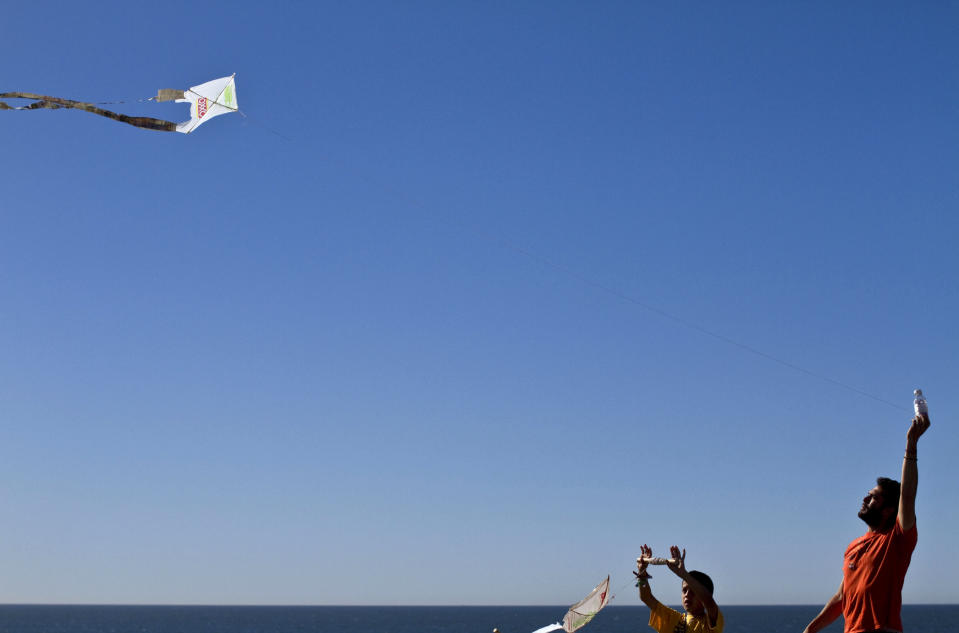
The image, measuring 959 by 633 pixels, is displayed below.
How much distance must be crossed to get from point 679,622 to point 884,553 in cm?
171

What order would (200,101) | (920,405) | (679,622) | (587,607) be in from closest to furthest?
(920,405) → (679,622) → (587,607) → (200,101)

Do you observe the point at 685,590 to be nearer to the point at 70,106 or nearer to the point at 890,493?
the point at 890,493

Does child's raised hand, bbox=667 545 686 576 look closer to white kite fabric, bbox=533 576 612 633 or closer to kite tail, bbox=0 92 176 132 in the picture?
white kite fabric, bbox=533 576 612 633

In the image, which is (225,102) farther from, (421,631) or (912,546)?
(421,631)

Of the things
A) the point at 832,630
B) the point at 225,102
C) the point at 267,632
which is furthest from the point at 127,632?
the point at 225,102

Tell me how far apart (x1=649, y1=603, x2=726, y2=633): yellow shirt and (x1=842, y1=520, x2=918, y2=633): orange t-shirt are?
1.18m

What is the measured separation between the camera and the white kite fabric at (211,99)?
11.2 m

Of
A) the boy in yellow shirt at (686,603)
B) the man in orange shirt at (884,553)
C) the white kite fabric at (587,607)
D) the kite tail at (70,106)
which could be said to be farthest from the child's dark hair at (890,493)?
the kite tail at (70,106)

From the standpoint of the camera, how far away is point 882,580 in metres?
5.66

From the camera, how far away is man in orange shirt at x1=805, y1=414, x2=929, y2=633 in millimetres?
5473

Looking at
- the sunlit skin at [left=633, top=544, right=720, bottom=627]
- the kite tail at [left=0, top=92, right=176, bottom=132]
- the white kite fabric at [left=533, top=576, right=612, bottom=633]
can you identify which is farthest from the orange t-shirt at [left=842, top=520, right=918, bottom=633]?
the kite tail at [left=0, top=92, right=176, bottom=132]

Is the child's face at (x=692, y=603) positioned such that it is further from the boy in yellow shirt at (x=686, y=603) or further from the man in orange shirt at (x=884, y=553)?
the man in orange shirt at (x=884, y=553)

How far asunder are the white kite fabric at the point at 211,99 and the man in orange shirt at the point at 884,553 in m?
7.79

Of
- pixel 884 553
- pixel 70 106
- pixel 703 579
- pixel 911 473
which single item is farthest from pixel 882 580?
pixel 70 106
